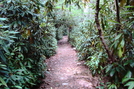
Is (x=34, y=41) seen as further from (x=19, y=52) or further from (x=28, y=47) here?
(x=19, y=52)

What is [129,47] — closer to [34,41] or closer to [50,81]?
[34,41]

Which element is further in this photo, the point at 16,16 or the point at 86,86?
the point at 86,86

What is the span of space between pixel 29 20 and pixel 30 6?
0.94 feet

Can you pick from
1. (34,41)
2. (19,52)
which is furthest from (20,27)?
(19,52)

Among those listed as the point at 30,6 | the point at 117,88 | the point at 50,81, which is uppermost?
the point at 30,6

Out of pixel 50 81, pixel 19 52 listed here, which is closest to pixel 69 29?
pixel 50 81

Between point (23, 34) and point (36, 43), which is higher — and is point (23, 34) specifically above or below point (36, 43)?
above

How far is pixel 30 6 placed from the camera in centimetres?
229

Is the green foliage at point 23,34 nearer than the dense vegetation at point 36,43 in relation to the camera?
No

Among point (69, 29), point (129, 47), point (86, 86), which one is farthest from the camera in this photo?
point (69, 29)

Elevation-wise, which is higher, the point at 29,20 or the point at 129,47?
the point at 29,20

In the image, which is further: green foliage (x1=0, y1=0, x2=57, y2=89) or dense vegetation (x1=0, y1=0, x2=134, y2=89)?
green foliage (x1=0, y1=0, x2=57, y2=89)

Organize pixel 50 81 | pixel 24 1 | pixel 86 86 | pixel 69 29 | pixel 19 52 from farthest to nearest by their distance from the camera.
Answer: pixel 69 29, pixel 50 81, pixel 86 86, pixel 24 1, pixel 19 52

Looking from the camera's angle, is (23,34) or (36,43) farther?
(36,43)
